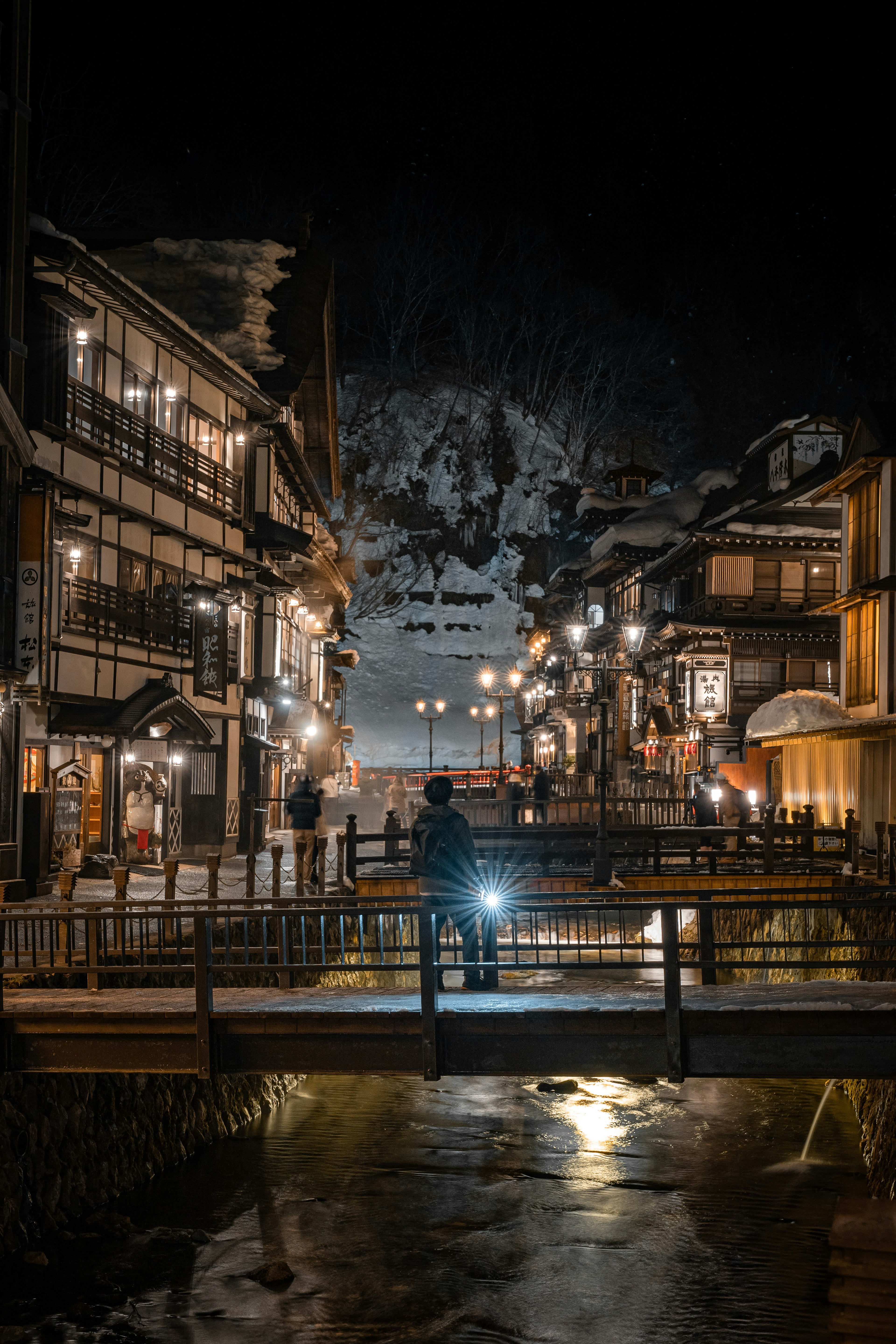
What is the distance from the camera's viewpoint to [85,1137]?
434 inches

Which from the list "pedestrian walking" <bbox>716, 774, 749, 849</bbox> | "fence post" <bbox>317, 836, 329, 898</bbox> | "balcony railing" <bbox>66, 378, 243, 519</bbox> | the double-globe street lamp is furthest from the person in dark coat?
the double-globe street lamp

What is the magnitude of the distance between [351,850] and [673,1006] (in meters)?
11.5

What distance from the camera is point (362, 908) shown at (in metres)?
9.54

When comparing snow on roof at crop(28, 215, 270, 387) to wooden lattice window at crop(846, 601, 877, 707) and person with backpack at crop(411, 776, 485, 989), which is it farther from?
wooden lattice window at crop(846, 601, 877, 707)

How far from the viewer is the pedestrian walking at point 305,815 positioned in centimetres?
1809

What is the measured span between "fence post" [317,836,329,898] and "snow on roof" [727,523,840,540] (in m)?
25.2

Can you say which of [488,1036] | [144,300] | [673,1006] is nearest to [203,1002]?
[488,1036]

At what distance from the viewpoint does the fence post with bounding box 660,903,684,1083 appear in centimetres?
895

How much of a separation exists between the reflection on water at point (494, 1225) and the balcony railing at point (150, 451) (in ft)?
42.2

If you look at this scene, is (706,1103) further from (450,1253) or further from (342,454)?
(342,454)

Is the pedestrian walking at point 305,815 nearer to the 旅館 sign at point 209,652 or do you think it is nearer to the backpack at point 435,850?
the 旅館 sign at point 209,652

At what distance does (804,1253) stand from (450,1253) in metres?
3.50

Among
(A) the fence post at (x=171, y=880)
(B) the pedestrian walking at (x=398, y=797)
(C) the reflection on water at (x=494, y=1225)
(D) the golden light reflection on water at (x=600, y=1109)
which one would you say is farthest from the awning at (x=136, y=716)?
(B) the pedestrian walking at (x=398, y=797)

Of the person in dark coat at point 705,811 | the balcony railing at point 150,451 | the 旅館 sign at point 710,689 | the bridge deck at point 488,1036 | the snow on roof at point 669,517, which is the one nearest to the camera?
the bridge deck at point 488,1036
